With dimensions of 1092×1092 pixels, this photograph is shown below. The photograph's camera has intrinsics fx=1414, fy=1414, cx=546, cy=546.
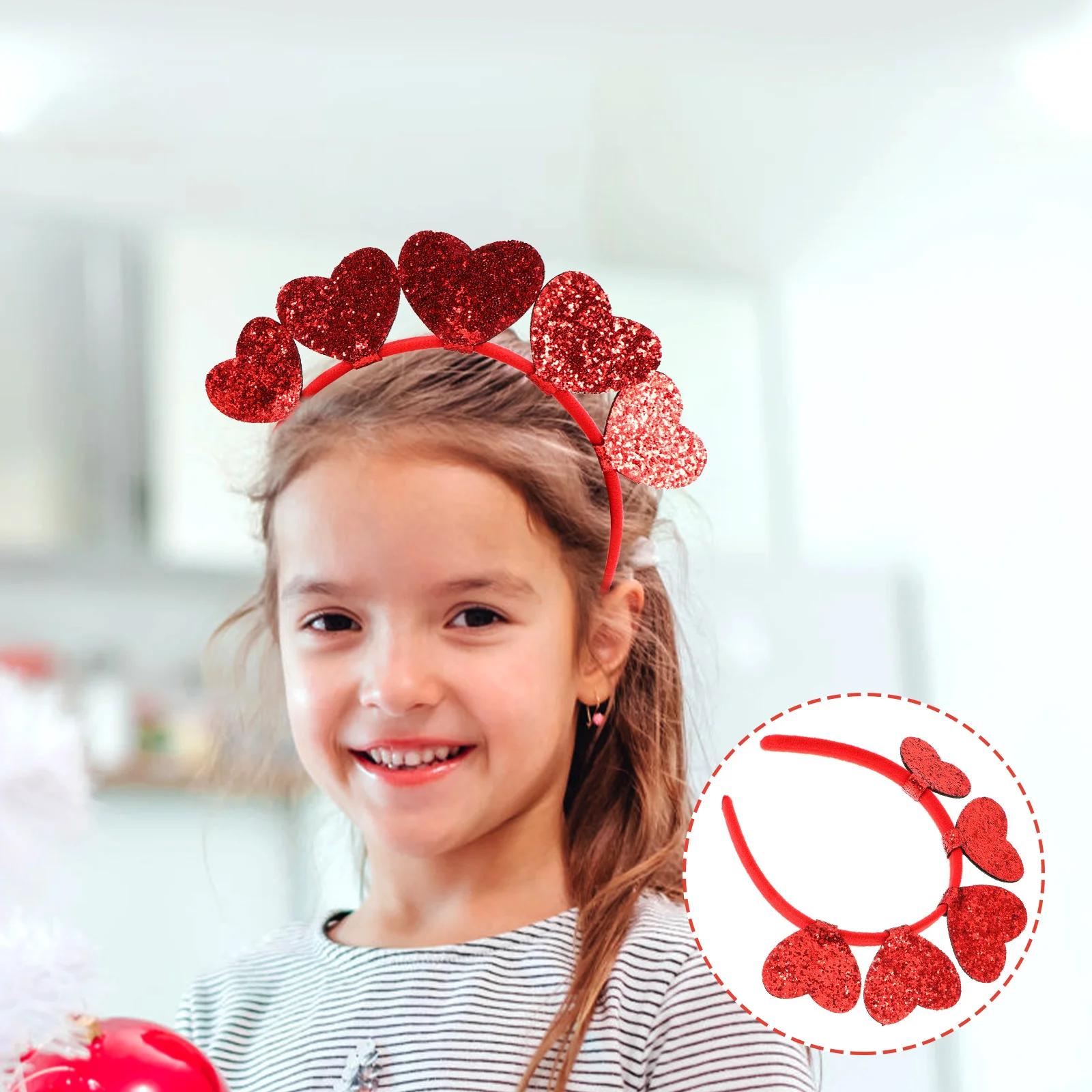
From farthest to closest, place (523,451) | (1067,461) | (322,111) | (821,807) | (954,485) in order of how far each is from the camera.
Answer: (322,111)
(954,485)
(1067,461)
(523,451)
(821,807)

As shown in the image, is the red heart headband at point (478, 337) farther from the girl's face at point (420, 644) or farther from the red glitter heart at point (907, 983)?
the red glitter heart at point (907, 983)

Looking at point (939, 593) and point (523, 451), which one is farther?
point (939, 593)

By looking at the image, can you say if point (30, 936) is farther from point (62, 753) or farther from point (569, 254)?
point (569, 254)

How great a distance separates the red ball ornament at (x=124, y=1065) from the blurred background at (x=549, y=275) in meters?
0.90

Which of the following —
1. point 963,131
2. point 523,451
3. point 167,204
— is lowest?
point 523,451

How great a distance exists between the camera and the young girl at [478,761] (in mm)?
525

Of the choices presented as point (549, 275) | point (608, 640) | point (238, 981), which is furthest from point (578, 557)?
point (549, 275)

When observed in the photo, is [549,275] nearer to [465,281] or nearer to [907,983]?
[465,281]

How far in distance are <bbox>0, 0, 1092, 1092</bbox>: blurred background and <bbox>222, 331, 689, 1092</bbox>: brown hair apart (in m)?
0.64

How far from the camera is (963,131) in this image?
4.40 feet

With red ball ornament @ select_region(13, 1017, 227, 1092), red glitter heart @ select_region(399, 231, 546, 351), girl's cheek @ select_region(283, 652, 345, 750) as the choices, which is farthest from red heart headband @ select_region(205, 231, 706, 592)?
red ball ornament @ select_region(13, 1017, 227, 1092)

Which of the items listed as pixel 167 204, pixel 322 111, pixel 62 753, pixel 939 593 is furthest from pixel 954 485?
pixel 62 753

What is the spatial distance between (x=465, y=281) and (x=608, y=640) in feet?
0.59

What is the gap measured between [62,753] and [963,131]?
3.90 ft
